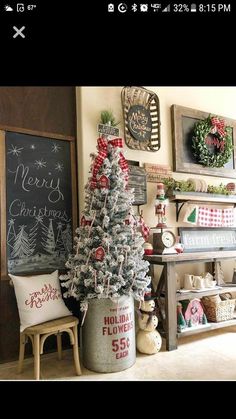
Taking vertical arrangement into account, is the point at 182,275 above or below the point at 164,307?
above

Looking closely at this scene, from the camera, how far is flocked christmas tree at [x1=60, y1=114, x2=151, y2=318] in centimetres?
206

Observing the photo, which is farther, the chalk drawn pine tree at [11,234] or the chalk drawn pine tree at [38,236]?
the chalk drawn pine tree at [38,236]

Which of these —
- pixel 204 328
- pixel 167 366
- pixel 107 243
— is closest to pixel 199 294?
pixel 204 328

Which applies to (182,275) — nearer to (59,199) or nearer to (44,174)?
(59,199)

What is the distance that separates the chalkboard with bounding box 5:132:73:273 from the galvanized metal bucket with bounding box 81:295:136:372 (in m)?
0.69

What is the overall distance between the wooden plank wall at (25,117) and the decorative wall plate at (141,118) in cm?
55

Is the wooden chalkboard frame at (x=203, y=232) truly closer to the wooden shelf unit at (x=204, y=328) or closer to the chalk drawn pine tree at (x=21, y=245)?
the wooden shelf unit at (x=204, y=328)

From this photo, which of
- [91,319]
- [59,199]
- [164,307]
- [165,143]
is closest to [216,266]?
[164,307]

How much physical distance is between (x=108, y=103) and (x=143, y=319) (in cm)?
209

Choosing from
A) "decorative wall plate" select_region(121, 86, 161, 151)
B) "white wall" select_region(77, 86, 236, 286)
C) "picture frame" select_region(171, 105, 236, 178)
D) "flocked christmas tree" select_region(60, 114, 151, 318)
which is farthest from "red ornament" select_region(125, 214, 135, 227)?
"picture frame" select_region(171, 105, 236, 178)

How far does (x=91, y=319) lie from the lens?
2107 mm

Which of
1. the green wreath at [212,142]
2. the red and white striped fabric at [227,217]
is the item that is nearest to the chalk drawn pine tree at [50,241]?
the green wreath at [212,142]

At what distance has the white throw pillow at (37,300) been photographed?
204 centimetres
